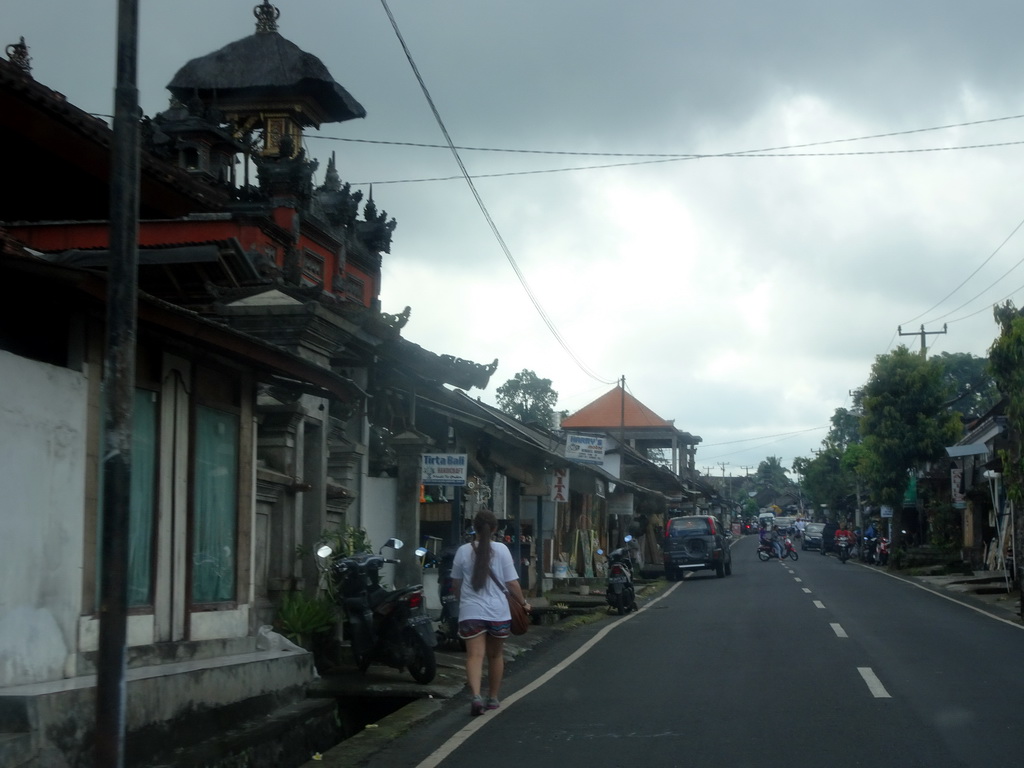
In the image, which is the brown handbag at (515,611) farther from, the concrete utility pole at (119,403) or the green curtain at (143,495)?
the concrete utility pole at (119,403)

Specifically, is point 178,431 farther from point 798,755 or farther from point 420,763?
point 798,755

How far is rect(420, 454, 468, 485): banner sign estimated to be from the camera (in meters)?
16.1

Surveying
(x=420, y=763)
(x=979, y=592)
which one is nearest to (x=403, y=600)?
(x=420, y=763)

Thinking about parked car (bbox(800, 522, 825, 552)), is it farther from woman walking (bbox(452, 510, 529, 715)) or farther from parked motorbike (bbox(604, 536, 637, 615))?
woman walking (bbox(452, 510, 529, 715))

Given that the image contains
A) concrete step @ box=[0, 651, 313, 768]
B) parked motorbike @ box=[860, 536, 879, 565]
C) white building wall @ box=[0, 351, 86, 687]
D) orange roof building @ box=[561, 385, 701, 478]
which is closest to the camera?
concrete step @ box=[0, 651, 313, 768]

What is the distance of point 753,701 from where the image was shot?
10734 mm

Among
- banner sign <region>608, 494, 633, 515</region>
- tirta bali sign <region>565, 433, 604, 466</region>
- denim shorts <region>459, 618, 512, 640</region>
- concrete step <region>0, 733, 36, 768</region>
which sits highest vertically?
tirta bali sign <region>565, 433, 604, 466</region>

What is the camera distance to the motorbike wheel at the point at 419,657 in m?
11.6

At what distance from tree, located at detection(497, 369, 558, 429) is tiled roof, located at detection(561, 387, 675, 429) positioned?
6791mm

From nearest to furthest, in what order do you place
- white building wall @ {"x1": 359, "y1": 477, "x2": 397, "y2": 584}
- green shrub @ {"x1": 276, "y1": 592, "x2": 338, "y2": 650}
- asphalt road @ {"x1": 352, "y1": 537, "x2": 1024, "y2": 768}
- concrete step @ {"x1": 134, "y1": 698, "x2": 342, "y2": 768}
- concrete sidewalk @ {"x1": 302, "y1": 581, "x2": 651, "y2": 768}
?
concrete step @ {"x1": 134, "y1": 698, "x2": 342, "y2": 768}, asphalt road @ {"x1": 352, "y1": 537, "x2": 1024, "y2": 768}, concrete sidewalk @ {"x1": 302, "y1": 581, "x2": 651, "y2": 768}, green shrub @ {"x1": 276, "y1": 592, "x2": 338, "y2": 650}, white building wall @ {"x1": 359, "y1": 477, "x2": 397, "y2": 584}

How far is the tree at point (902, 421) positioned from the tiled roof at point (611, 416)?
130ft

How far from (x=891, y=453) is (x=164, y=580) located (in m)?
39.9

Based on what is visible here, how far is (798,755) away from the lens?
8.17 meters

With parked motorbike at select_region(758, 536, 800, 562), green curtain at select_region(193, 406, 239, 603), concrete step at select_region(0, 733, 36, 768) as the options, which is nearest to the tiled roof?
parked motorbike at select_region(758, 536, 800, 562)
